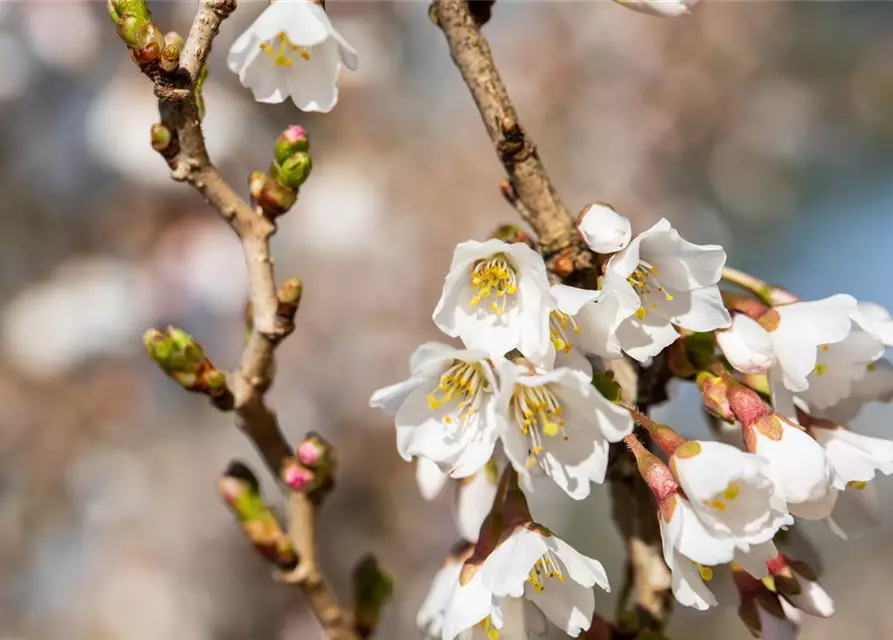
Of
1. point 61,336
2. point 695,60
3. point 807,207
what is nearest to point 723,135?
point 695,60

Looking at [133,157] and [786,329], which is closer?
[786,329]

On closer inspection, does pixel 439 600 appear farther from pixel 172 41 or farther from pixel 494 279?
pixel 172 41

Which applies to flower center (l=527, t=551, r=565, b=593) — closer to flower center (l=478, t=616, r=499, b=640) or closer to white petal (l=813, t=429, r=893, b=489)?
flower center (l=478, t=616, r=499, b=640)

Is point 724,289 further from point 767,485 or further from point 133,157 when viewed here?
point 133,157

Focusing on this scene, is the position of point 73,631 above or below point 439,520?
above

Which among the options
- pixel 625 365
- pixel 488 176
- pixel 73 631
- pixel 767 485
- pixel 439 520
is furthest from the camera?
pixel 488 176

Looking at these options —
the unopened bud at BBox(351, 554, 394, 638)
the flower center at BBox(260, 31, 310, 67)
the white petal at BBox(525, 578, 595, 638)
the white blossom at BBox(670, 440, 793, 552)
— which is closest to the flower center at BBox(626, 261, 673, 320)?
the white blossom at BBox(670, 440, 793, 552)

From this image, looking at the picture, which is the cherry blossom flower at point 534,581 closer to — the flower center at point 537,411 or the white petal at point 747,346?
the flower center at point 537,411

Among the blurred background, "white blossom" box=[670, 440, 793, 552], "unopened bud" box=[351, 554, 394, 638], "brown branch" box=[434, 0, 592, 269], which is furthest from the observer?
the blurred background
